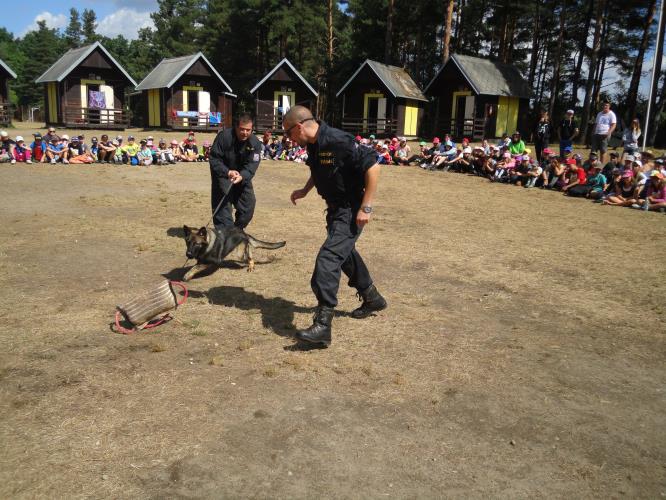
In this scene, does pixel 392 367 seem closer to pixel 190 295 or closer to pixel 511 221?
pixel 190 295

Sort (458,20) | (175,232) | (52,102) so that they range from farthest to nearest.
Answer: (458,20), (52,102), (175,232)

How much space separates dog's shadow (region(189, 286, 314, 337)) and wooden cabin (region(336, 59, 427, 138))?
29865 mm

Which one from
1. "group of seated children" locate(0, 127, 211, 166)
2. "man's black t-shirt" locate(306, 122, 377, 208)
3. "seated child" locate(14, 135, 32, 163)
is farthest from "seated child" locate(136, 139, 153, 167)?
"man's black t-shirt" locate(306, 122, 377, 208)

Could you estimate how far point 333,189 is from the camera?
15.4 ft

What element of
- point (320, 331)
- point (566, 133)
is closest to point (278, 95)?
point (566, 133)

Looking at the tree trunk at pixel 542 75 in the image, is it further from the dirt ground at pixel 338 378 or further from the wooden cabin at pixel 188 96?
the dirt ground at pixel 338 378

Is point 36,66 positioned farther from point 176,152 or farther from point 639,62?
point 639,62

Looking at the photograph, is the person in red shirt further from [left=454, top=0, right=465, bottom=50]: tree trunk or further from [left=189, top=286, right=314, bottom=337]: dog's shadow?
[left=454, top=0, right=465, bottom=50]: tree trunk

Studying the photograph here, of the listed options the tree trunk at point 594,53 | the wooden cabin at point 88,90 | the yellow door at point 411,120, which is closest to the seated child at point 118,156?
the wooden cabin at point 88,90

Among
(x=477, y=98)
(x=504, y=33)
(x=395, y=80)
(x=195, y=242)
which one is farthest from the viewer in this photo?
(x=504, y=33)

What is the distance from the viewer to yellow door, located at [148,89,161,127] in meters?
39.6

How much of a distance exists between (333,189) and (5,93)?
36996 mm

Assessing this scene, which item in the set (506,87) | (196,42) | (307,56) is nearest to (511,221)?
(506,87)

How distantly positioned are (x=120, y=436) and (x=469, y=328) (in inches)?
128
